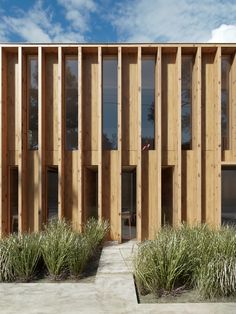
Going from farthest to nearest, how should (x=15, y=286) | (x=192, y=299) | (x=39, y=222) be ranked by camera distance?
1. (x=39, y=222)
2. (x=15, y=286)
3. (x=192, y=299)

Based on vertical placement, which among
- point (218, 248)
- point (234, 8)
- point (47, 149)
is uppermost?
point (234, 8)

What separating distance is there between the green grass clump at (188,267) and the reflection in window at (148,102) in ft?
13.5

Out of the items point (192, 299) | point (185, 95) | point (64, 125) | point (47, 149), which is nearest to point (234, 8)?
point (185, 95)

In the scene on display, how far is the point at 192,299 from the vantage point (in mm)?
5309

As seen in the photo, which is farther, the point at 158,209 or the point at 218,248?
the point at 158,209

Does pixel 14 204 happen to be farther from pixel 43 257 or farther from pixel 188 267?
pixel 188 267

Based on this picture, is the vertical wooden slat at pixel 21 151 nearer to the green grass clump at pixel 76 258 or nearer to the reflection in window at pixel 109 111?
the reflection in window at pixel 109 111

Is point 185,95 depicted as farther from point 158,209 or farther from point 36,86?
point 36,86

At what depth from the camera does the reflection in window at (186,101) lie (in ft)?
32.5

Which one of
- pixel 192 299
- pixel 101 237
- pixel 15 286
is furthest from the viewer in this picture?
pixel 101 237

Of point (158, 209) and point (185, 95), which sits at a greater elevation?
point (185, 95)

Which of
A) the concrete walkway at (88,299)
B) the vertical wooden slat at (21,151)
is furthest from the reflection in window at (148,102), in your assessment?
the concrete walkway at (88,299)

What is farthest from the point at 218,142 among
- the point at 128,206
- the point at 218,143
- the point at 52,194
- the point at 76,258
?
the point at 76,258

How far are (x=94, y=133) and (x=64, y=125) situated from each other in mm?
927
